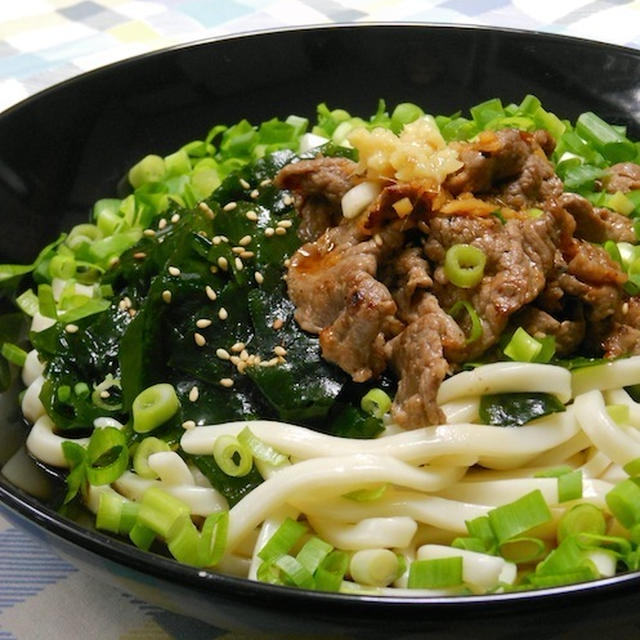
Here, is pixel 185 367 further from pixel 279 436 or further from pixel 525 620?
pixel 525 620

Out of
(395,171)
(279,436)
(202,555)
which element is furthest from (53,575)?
(395,171)

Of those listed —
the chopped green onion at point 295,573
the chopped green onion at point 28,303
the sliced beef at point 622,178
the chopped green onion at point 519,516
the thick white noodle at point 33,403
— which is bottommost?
the thick white noodle at point 33,403

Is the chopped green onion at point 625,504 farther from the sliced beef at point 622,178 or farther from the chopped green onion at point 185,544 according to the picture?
the sliced beef at point 622,178

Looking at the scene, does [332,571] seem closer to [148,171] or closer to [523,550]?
[523,550]

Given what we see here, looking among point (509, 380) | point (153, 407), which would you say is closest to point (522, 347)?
point (509, 380)

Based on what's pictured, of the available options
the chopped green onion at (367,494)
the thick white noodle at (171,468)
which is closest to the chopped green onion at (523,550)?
the chopped green onion at (367,494)

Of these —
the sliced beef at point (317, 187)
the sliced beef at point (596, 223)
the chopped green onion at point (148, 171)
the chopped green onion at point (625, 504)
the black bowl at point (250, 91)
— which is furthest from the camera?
the chopped green onion at point (148, 171)
